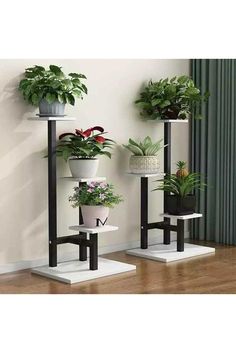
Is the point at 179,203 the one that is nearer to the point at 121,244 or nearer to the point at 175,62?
the point at 121,244

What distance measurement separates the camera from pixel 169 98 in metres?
5.03

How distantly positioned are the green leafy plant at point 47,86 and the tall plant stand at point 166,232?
104 cm

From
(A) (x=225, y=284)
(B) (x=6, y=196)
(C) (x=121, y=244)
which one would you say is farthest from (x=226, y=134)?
(B) (x=6, y=196)

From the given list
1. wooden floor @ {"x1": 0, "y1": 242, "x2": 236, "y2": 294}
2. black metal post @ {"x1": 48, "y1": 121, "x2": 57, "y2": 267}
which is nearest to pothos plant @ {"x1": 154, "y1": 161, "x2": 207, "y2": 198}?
wooden floor @ {"x1": 0, "y1": 242, "x2": 236, "y2": 294}

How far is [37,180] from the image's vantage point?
14.8 ft

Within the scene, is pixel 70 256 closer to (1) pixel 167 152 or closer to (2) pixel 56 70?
(1) pixel 167 152

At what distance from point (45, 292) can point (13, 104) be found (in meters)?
1.40

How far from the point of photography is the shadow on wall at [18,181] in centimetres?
431

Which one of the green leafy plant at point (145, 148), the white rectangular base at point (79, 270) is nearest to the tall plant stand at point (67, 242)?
the white rectangular base at point (79, 270)

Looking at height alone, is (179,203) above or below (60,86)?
below

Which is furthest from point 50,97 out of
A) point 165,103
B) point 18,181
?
point 165,103

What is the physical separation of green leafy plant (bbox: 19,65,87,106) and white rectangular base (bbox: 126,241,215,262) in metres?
1.46

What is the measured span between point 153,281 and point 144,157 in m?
1.19

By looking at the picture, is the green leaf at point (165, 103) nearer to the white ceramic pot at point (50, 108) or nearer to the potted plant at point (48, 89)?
the potted plant at point (48, 89)
